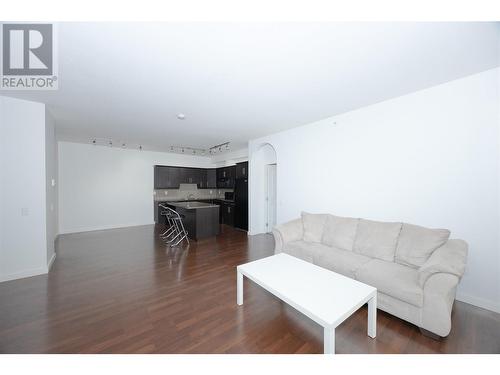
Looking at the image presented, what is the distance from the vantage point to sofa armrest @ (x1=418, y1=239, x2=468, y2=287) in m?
1.69

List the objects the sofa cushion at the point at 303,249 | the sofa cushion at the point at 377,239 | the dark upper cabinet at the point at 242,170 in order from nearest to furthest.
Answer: the sofa cushion at the point at 377,239 < the sofa cushion at the point at 303,249 < the dark upper cabinet at the point at 242,170

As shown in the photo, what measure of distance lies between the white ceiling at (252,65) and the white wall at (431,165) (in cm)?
26

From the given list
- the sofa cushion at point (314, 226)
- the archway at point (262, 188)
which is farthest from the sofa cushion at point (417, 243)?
the archway at point (262, 188)

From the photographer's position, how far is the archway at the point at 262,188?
539 cm

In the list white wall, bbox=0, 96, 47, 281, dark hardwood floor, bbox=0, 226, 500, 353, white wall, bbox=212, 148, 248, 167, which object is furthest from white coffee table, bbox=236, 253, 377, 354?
white wall, bbox=212, 148, 248, 167

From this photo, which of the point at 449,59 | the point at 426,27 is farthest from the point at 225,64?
the point at 449,59

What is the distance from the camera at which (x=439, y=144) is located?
241cm

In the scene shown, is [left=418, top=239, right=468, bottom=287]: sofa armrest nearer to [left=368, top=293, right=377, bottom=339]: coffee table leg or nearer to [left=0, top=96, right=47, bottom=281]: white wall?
[left=368, top=293, right=377, bottom=339]: coffee table leg

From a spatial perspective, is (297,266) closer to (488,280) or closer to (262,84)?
(488,280)

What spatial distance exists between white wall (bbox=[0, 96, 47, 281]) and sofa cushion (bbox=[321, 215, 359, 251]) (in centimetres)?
457

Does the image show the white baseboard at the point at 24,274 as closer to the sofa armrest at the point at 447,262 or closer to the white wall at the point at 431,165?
the white wall at the point at 431,165

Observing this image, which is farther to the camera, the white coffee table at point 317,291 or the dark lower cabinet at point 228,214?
the dark lower cabinet at point 228,214

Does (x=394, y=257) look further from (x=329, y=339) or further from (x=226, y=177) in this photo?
(x=226, y=177)

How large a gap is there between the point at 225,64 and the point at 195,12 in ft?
1.94
